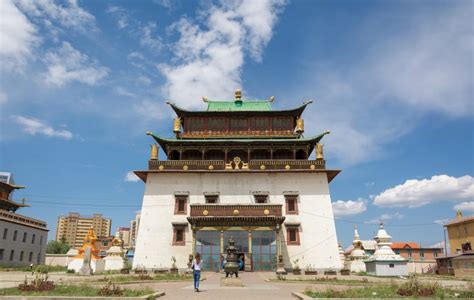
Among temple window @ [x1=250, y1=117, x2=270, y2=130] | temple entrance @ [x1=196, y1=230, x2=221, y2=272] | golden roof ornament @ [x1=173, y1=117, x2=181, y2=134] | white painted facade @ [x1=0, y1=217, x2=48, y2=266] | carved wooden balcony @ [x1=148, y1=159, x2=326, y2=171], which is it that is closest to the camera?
temple entrance @ [x1=196, y1=230, x2=221, y2=272]

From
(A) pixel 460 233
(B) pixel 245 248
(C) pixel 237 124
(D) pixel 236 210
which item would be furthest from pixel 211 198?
(A) pixel 460 233

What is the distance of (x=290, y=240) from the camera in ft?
113

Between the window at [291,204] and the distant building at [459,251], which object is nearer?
the window at [291,204]

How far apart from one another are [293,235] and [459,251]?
30.1 metres

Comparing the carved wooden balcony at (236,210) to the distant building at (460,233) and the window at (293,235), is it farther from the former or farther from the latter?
the distant building at (460,233)

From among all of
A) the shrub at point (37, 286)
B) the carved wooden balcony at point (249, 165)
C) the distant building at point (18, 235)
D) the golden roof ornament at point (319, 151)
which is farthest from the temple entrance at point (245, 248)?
the distant building at point (18, 235)

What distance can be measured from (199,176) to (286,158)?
9485 mm

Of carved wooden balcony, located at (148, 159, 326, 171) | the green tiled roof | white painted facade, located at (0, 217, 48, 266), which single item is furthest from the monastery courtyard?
white painted facade, located at (0, 217, 48, 266)

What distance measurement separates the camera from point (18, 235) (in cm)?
4781

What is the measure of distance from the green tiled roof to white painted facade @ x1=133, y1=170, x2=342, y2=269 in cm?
1014

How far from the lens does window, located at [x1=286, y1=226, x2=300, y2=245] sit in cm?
3428

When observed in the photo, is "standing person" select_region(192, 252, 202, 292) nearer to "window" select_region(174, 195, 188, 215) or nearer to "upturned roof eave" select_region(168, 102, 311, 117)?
"window" select_region(174, 195, 188, 215)

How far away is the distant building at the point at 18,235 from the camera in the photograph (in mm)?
44906

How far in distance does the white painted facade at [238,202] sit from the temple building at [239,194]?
9 cm
